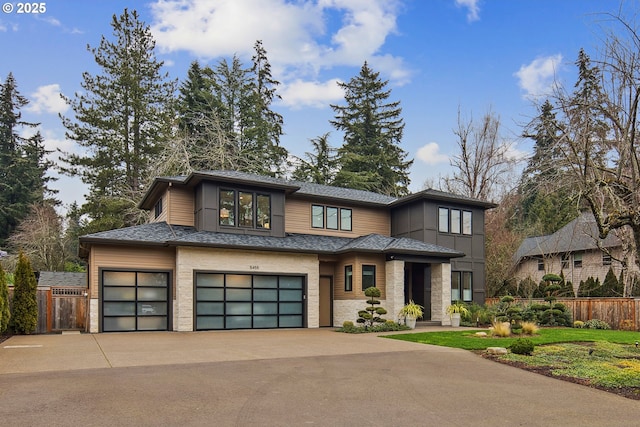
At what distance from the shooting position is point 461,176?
31922 mm

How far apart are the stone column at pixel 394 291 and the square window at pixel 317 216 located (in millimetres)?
4012

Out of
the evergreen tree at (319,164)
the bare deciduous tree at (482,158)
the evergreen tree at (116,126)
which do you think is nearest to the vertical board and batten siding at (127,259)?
the evergreen tree at (116,126)

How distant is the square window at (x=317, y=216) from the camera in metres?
22.2

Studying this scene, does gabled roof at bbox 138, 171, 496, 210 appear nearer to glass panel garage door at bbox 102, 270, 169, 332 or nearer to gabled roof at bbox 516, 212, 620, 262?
glass panel garage door at bbox 102, 270, 169, 332

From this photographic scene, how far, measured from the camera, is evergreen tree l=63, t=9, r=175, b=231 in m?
33.2

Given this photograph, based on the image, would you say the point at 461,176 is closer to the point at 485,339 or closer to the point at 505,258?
the point at 505,258

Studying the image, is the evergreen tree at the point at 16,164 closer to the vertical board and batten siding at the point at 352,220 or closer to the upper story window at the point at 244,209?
the upper story window at the point at 244,209

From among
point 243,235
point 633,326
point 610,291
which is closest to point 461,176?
point 610,291

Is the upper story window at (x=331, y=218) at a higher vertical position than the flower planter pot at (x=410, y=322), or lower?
higher

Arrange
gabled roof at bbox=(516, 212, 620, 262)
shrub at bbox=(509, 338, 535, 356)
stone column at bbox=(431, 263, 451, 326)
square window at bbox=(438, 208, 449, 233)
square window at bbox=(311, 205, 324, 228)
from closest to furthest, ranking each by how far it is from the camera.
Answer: shrub at bbox=(509, 338, 535, 356) < stone column at bbox=(431, 263, 451, 326) < square window at bbox=(311, 205, 324, 228) < square window at bbox=(438, 208, 449, 233) < gabled roof at bbox=(516, 212, 620, 262)

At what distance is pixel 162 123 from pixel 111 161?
428 centimetres

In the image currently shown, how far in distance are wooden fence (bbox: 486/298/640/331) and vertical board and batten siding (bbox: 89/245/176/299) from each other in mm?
15959

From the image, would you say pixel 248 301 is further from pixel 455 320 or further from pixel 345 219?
pixel 455 320

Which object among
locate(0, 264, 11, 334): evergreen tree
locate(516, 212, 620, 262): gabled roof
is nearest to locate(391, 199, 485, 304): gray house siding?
locate(516, 212, 620, 262): gabled roof
